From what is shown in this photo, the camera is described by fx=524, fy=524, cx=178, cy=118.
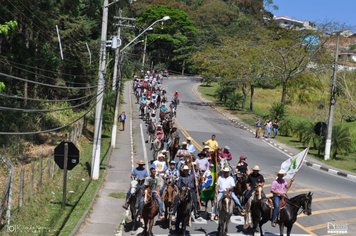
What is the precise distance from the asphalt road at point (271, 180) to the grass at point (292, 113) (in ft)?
9.00

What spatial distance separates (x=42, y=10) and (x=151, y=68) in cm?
6710

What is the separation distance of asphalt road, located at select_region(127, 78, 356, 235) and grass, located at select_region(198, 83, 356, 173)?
2744 millimetres

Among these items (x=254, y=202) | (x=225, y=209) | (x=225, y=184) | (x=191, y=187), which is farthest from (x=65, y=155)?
(x=254, y=202)

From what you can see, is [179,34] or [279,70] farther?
[179,34]

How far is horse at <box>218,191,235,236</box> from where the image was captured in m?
14.6

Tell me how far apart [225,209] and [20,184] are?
633cm

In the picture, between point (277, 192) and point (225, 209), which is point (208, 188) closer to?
point (225, 209)

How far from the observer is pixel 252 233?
52.3ft

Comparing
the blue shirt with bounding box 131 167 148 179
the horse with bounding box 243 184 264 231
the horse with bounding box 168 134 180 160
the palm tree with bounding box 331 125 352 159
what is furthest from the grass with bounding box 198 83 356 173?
the blue shirt with bounding box 131 167 148 179

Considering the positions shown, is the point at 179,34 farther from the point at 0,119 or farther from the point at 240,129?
the point at 0,119

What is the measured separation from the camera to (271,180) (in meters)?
24.8

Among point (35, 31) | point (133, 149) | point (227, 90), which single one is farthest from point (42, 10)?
point (227, 90)

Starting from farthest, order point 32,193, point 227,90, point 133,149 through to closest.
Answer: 1. point 227,90
2. point 133,149
3. point 32,193

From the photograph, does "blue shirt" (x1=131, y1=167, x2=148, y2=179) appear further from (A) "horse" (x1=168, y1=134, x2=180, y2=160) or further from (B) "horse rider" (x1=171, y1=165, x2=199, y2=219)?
(A) "horse" (x1=168, y1=134, x2=180, y2=160)
